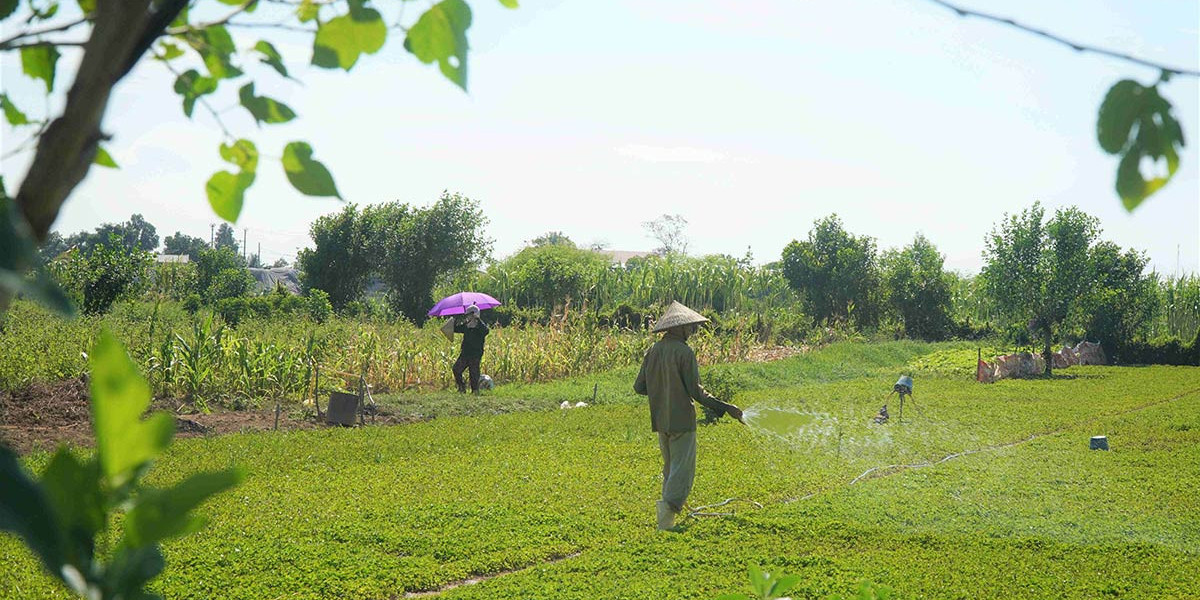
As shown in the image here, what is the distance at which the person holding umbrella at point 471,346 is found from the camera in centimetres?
1282

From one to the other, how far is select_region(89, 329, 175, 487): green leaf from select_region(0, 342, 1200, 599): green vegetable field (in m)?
3.53

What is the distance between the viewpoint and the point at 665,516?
6332 mm

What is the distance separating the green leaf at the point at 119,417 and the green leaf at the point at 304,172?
43 cm

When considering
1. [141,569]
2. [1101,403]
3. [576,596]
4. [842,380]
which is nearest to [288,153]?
[141,569]

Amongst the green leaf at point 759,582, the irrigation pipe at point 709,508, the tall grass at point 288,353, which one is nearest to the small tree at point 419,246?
the tall grass at point 288,353

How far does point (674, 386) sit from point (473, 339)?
6.80m

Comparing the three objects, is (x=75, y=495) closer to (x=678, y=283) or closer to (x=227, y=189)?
(x=227, y=189)

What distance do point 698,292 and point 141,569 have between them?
26.0 metres

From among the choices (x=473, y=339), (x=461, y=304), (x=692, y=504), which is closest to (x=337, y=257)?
(x=461, y=304)

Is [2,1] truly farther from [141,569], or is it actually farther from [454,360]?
[454,360]

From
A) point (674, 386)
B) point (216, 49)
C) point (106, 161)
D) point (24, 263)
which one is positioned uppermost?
point (216, 49)

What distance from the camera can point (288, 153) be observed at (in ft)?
2.64

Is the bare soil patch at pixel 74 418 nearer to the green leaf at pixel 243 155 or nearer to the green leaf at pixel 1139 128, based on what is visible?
the green leaf at pixel 243 155

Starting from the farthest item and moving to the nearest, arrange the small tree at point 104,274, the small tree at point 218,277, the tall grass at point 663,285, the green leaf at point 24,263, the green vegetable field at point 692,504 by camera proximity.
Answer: the tall grass at point 663,285 → the small tree at point 218,277 → the small tree at point 104,274 → the green vegetable field at point 692,504 → the green leaf at point 24,263
